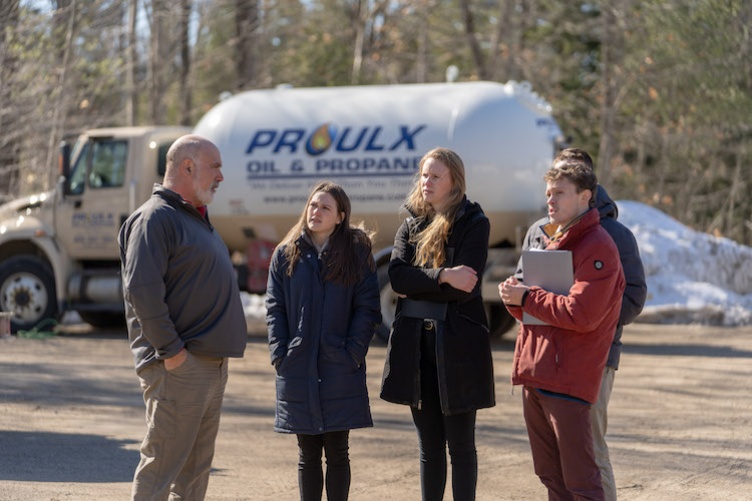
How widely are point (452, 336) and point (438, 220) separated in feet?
1.88

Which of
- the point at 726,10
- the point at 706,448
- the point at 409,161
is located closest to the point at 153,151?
the point at 409,161

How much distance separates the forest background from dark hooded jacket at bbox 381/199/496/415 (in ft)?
39.3

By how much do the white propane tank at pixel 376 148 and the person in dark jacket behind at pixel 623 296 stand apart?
857 centimetres

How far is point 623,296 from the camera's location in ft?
19.2

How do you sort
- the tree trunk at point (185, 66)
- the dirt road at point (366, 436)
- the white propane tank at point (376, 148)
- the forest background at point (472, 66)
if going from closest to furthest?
the dirt road at point (366, 436) < the white propane tank at point (376, 148) < the forest background at point (472, 66) < the tree trunk at point (185, 66)

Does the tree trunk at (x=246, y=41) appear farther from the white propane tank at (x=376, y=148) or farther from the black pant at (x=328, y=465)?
the black pant at (x=328, y=465)

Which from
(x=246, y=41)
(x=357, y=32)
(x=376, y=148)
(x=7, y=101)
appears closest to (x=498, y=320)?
(x=376, y=148)

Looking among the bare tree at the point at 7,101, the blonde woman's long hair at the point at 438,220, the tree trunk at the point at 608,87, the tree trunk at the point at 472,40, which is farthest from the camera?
the tree trunk at the point at 472,40

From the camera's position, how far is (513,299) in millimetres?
5305

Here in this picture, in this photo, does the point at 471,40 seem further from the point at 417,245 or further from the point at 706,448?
the point at 417,245

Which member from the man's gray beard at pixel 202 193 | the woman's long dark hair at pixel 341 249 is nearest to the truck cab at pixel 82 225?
the woman's long dark hair at pixel 341 249

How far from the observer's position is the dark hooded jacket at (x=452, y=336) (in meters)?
5.73

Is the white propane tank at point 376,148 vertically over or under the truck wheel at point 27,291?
over

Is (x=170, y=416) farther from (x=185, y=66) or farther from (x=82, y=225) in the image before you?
(x=185, y=66)
